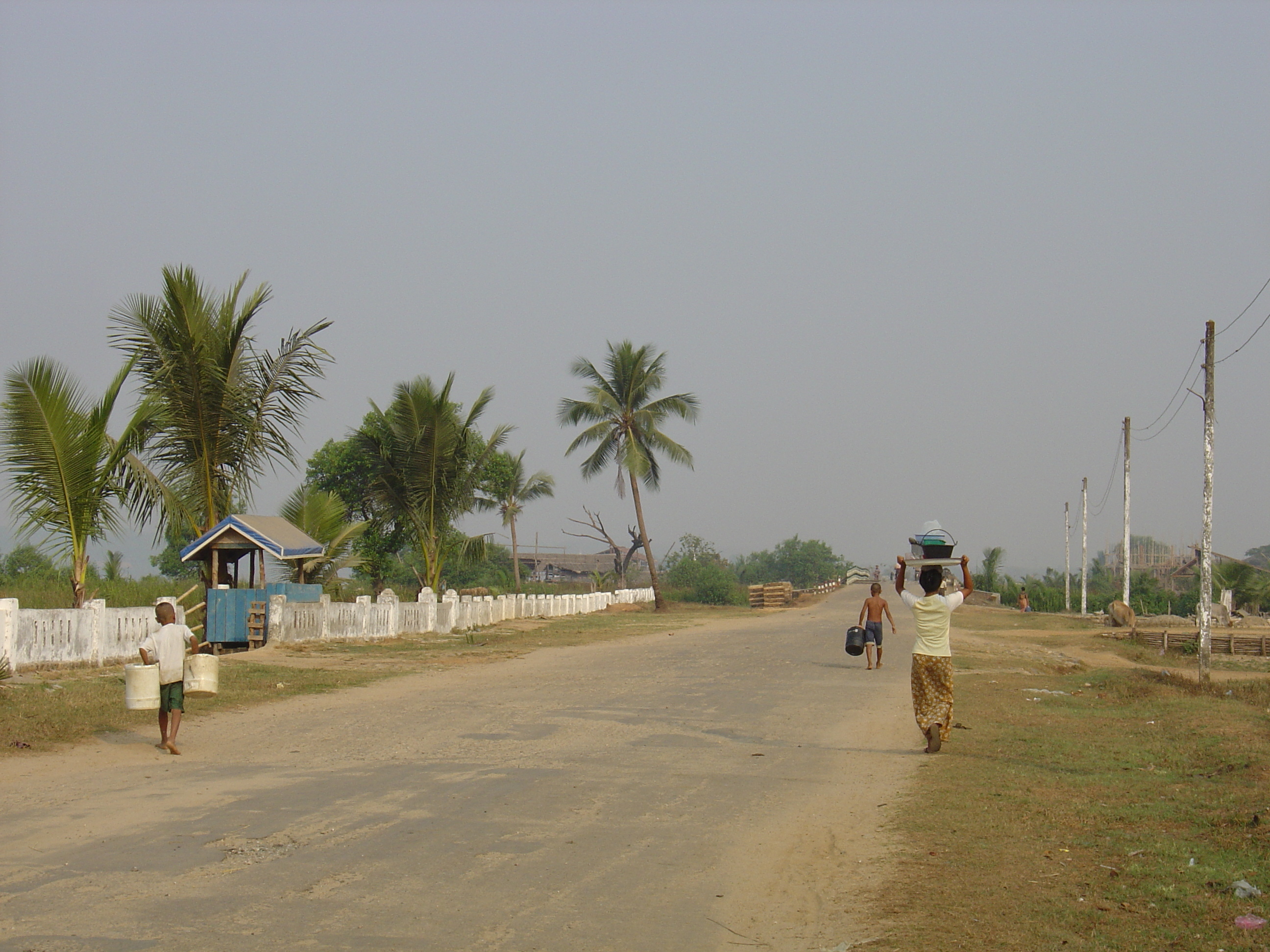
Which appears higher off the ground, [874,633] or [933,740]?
[874,633]

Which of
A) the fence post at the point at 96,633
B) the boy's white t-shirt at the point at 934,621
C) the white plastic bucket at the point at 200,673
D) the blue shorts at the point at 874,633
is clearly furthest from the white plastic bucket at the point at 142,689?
the blue shorts at the point at 874,633

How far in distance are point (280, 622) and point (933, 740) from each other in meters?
14.9

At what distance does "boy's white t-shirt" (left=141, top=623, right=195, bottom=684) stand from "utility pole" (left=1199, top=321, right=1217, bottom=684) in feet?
55.9

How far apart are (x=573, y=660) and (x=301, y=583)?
25.9 ft

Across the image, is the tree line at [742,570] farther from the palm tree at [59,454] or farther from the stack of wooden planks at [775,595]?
the palm tree at [59,454]

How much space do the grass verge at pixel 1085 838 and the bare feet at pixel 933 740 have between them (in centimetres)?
13

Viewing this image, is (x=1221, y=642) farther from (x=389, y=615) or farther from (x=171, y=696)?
(x=171, y=696)

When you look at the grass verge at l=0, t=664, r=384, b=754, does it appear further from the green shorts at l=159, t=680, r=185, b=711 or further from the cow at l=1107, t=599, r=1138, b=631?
the cow at l=1107, t=599, r=1138, b=631

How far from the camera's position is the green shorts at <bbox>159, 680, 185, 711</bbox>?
33.1ft

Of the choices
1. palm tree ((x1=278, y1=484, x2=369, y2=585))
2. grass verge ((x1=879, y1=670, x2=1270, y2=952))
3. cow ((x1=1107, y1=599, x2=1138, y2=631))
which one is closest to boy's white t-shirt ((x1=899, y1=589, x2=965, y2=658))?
grass verge ((x1=879, y1=670, x2=1270, y2=952))

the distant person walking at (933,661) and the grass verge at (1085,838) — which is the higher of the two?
the distant person walking at (933,661)

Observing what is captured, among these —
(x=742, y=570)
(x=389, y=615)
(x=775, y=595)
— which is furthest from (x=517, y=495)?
(x=742, y=570)

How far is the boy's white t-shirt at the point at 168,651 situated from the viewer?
33.1 ft

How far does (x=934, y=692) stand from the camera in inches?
415
